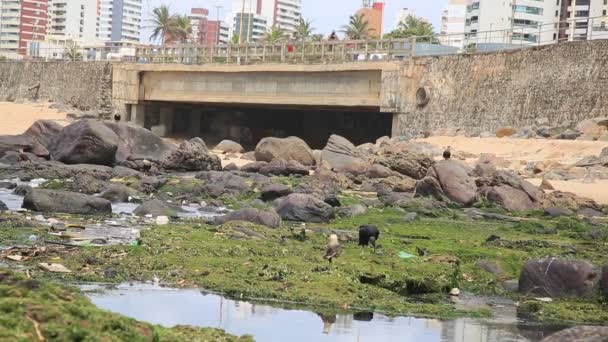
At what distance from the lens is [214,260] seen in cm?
1306

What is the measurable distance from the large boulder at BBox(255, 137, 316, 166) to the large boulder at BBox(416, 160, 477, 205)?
9.82 meters

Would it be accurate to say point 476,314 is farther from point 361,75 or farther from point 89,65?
point 89,65

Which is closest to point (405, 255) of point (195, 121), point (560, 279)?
point (560, 279)

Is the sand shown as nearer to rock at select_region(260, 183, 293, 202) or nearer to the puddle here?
rock at select_region(260, 183, 293, 202)

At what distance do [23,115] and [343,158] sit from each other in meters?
28.0

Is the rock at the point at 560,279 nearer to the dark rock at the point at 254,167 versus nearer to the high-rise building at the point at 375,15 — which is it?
the dark rock at the point at 254,167

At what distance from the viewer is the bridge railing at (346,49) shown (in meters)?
40.6

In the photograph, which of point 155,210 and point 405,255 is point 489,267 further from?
point 155,210

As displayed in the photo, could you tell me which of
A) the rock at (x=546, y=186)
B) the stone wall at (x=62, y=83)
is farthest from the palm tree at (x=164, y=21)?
the rock at (x=546, y=186)

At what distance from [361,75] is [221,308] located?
1265 inches

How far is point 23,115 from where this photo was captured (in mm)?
54844

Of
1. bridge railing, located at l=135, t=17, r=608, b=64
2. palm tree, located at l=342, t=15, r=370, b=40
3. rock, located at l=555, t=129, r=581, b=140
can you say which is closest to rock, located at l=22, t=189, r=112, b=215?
rock, located at l=555, t=129, r=581, b=140

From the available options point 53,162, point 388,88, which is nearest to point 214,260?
point 53,162

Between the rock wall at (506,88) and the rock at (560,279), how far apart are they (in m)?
21.6
